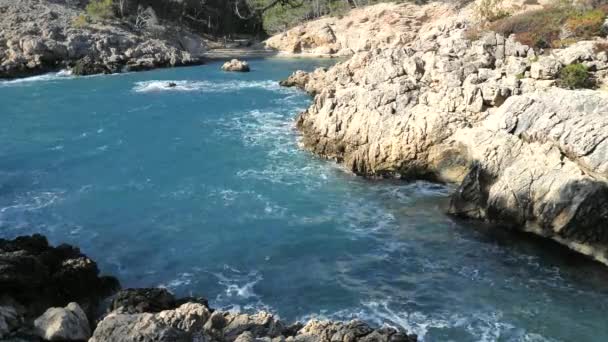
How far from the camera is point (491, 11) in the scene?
51.4 metres

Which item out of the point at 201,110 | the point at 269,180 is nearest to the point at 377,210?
the point at 269,180

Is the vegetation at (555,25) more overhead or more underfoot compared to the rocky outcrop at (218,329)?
more overhead

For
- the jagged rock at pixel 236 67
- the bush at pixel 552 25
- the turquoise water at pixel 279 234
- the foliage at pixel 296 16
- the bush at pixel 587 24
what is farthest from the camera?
the foliage at pixel 296 16

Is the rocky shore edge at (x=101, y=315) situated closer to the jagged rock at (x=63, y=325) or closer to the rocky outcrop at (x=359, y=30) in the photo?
the jagged rock at (x=63, y=325)

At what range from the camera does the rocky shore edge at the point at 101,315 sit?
42.8 ft

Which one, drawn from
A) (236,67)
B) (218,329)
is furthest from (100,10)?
(218,329)

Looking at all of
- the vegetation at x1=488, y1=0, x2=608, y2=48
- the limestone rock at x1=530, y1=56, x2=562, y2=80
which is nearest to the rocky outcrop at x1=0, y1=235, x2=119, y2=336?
the limestone rock at x1=530, y1=56, x2=562, y2=80

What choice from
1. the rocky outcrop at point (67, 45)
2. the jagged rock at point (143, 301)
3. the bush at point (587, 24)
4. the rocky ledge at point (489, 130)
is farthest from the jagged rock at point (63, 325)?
the rocky outcrop at point (67, 45)

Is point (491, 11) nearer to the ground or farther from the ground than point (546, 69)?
farther from the ground

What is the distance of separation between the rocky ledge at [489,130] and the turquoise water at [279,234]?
1095mm

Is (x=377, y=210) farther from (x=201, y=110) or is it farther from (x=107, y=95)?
(x=107, y=95)

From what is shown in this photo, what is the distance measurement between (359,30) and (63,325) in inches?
3244

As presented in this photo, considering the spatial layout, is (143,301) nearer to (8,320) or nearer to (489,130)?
(8,320)

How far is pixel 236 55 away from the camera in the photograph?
92.6 m
